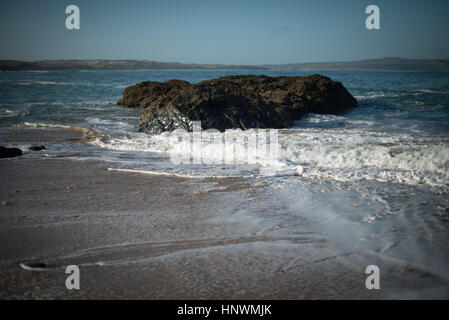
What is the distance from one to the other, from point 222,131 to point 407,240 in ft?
20.2

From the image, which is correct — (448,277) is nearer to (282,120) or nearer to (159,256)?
(159,256)

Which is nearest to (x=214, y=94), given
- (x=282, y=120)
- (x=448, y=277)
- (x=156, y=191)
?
(x=282, y=120)

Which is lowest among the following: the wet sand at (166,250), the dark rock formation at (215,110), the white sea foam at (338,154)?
the wet sand at (166,250)

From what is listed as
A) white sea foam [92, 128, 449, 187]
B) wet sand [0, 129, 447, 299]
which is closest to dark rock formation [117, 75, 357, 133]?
white sea foam [92, 128, 449, 187]

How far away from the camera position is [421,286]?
2252 mm

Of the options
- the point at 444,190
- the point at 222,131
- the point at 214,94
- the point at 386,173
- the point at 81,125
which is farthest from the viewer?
the point at 81,125

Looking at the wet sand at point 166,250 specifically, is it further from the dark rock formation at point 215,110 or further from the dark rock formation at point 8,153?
the dark rock formation at point 215,110

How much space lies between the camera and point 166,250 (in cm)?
274

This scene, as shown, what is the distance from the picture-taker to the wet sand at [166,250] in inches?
87.4

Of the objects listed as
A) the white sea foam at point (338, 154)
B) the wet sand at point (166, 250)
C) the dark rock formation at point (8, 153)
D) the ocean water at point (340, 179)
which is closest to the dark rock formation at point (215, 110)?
the ocean water at point (340, 179)

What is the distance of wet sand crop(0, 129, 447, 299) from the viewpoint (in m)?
2.22

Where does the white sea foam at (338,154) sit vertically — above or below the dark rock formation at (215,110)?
below
